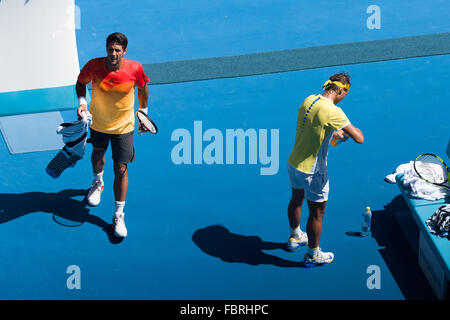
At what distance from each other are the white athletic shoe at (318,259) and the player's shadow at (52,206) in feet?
6.27

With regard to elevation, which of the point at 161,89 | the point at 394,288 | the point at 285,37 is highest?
the point at 285,37

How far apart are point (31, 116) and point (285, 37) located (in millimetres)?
3690

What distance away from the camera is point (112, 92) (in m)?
5.10

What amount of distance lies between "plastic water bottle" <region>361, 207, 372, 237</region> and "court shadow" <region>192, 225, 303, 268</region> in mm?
712

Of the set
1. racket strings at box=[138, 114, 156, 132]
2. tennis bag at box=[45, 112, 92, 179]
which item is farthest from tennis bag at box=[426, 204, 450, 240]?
tennis bag at box=[45, 112, 92, 179]

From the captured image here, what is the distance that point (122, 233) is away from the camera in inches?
212

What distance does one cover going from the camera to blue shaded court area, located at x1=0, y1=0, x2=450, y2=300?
4945 millimetres

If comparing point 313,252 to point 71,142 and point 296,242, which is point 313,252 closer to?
point 296,242

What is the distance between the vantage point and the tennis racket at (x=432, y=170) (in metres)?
5.04

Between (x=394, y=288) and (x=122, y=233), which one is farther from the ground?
(x=122, y=233)

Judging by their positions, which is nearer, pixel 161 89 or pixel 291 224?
pixel 291 224

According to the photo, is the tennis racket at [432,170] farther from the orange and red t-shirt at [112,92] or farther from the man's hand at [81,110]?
the man's hand at [81,110]

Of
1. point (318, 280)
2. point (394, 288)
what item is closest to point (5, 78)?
point (318, 280)

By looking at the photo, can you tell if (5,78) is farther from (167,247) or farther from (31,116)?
(167,247)
